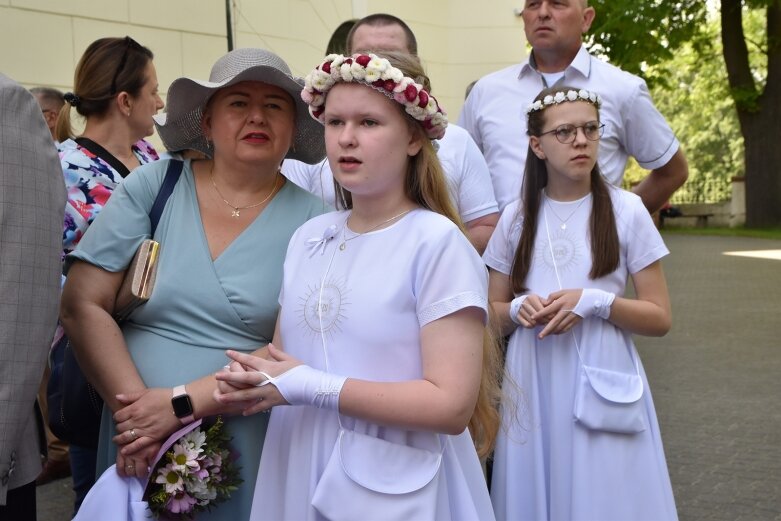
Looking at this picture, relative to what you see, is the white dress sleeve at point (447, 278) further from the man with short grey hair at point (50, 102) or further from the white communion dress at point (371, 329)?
the man with short grey hair at point (50, 102)

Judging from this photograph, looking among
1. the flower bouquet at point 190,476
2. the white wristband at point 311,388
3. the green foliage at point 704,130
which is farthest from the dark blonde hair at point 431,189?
the green foliage at point 704,130

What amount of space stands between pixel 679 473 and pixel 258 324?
13.7ft

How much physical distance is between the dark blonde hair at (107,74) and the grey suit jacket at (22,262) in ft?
6.92

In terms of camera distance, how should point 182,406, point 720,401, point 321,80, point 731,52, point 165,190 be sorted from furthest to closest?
point 731,52 < point 720,401 < point 165,190 < point 182,406 < point 321,80

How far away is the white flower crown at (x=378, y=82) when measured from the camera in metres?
2.56

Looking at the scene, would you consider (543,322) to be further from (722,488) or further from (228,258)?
(722,488)

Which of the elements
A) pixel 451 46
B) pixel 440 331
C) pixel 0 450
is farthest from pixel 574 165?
pixel 451 46

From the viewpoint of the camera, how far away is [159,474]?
8.94ft

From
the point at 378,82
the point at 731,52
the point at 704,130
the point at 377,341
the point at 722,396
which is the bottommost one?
the point at 722,396

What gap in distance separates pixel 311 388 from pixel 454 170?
6.32 ft

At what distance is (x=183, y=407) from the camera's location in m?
2.76

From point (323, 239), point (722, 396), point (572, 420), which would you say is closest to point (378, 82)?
point (323, 239)

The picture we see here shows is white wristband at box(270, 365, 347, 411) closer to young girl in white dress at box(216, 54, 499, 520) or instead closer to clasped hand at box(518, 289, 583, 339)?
young girl in white dress at box(216, 54, 499, 520)

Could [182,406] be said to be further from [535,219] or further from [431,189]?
[535,219]
